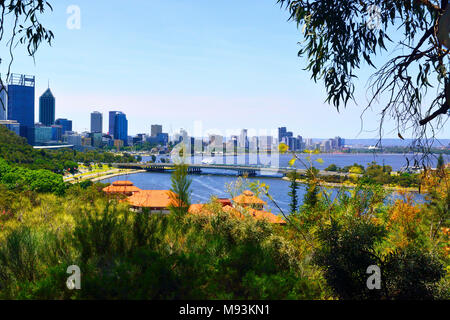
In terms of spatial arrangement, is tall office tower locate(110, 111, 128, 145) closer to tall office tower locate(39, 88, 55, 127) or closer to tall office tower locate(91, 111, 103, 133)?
tall office tower locate(91, 111, 103, 133)

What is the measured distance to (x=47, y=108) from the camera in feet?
300

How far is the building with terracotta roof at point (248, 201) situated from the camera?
5.26m

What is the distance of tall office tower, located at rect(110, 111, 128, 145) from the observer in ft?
336

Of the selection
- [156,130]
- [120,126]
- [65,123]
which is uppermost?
[65,123]

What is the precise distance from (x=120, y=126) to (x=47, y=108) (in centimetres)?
2024

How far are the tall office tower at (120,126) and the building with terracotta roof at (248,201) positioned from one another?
100 meters

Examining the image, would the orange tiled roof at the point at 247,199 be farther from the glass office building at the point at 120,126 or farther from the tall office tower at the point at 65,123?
the tall office tower at the point at 65,123

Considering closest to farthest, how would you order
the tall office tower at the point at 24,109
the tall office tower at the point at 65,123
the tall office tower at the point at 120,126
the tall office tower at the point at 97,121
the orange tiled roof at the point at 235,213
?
the orange tiled roof at the point at 235,213, the tall office tower at the point at 24,109, the tall office tower at the point at 120,126, the tall office tower at the point at 97,121, the tall office tower at the point at 65,123

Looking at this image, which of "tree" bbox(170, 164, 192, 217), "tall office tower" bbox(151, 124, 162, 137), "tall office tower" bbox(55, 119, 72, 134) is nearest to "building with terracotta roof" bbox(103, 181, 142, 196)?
"tree" bbox(170, 164, 192, 217)

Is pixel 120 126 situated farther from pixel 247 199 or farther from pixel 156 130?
pixel 247 199

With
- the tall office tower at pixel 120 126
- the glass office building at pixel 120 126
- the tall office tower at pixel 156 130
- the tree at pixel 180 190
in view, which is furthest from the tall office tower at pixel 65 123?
the tree at pixel 180 190

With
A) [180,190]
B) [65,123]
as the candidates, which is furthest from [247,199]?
[65,123]

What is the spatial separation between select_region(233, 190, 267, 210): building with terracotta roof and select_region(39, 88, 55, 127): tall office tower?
3589 inches

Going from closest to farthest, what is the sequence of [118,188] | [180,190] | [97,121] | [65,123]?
[118,188] → [180,190] → [97,121] → [65,123]
